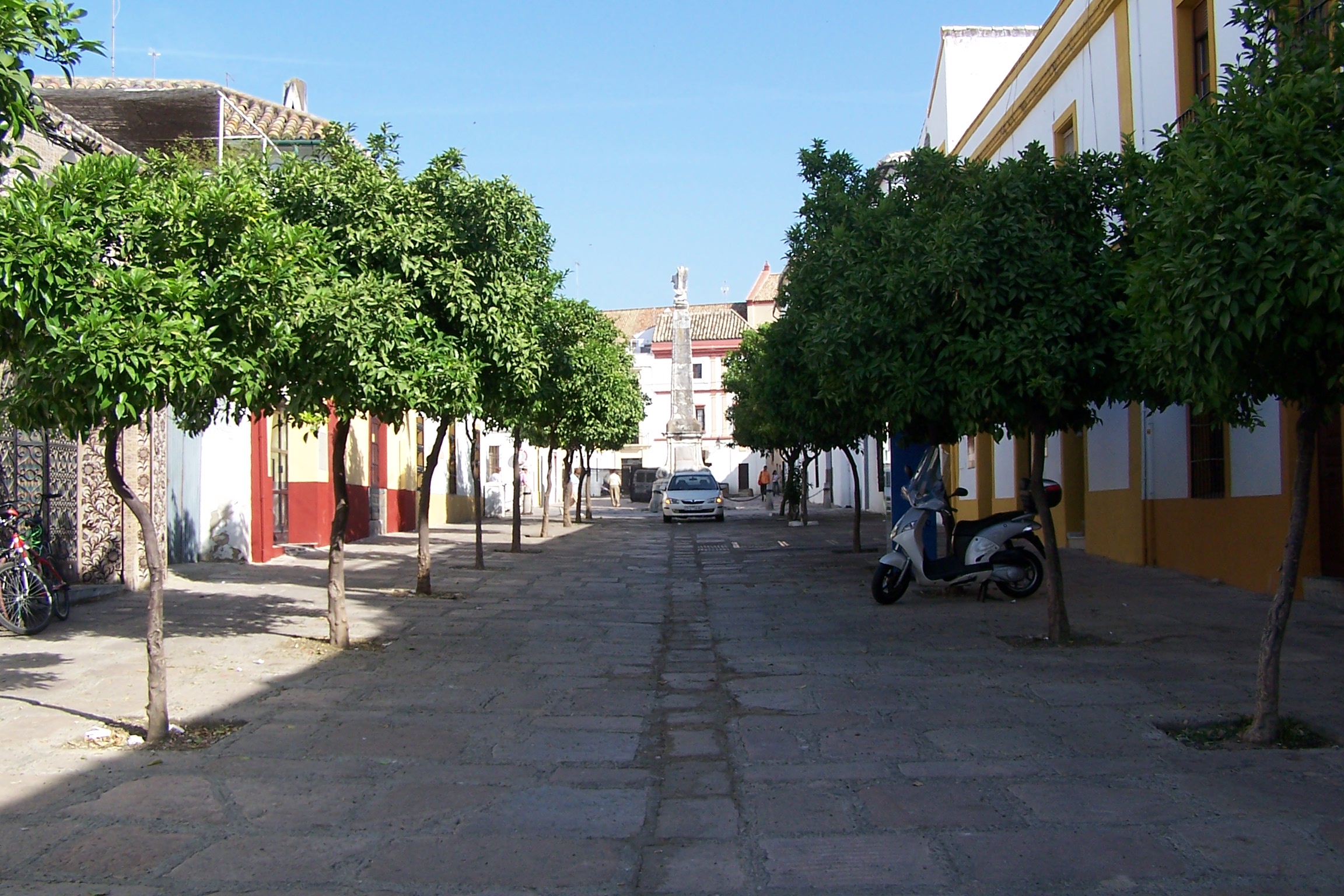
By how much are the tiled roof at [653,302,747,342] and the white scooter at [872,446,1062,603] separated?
62190mm

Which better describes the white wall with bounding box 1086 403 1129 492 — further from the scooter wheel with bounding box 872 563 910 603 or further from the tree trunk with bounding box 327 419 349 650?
the tree trunk with bounding box 327 419 349 650

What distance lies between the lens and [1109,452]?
645 inches

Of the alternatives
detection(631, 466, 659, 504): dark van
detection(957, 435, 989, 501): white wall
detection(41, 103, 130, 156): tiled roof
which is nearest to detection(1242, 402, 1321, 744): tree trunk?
detection(41, 103, 130, 156): tiled roof

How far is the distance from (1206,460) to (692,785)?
9617 mm

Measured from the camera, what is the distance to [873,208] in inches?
500

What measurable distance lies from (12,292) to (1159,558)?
507 inches

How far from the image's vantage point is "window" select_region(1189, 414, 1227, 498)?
43.0 feet

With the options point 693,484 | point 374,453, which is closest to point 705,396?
point 693,484

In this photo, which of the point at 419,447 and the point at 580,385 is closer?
the point at 580,385

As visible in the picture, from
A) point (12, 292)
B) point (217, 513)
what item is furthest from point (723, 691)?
point (217, 513)

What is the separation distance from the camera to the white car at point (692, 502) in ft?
114

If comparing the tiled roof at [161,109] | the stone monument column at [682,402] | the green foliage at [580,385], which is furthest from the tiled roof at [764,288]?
the tiled roof at [161,109]

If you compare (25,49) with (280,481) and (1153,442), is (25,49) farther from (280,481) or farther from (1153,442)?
(280,481)

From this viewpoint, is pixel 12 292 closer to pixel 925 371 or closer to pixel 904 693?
pixel 904 693
